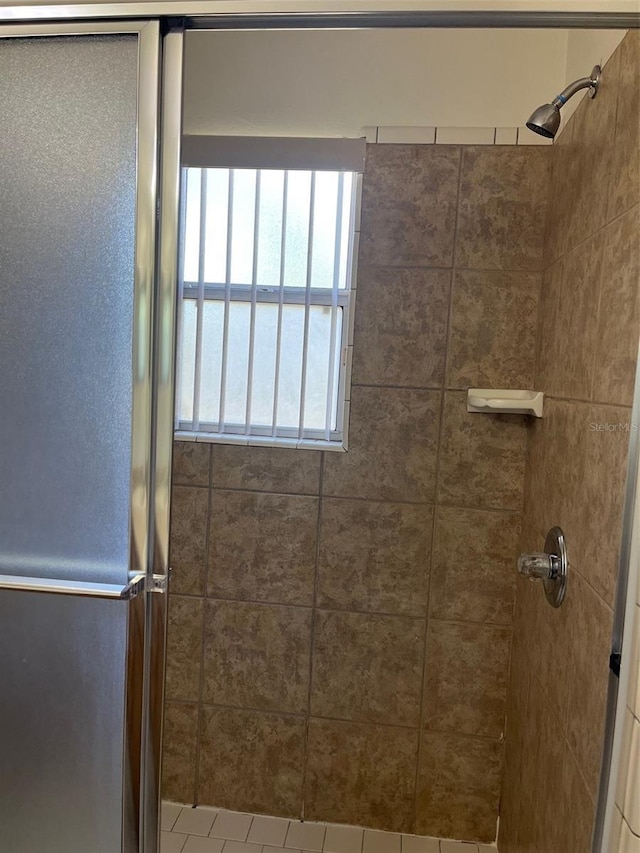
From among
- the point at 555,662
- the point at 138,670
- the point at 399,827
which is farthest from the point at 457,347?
the point at 399,827

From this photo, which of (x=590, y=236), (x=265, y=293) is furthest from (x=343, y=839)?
(x=590, y=236)

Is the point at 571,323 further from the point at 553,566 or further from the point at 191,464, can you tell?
the point at 191,464

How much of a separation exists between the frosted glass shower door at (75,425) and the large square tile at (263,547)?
0.90 m

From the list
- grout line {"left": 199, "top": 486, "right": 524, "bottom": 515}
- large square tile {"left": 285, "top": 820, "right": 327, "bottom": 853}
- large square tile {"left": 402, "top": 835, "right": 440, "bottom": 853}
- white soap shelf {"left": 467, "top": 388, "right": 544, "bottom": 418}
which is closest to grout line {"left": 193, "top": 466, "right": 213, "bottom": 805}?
grout line {"left": 199, "top": 486, "right": 524, "bottom": 515}

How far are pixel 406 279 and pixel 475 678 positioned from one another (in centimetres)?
118

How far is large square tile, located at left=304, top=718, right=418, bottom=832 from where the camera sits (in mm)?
1905

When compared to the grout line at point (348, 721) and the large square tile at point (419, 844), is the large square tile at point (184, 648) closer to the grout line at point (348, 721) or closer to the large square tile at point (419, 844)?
the grout line at point (348, 721)

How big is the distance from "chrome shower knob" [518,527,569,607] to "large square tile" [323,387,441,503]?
1.65ft

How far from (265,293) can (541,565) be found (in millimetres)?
1109

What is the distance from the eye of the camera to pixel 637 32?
3.46 feet

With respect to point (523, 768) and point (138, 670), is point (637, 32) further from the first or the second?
point (523, 768)

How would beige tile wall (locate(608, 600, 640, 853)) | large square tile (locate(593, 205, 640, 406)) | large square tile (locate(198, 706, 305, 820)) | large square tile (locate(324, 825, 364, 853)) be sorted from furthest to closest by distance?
large square tile (locate(198, 706, 305, 820)), large square tile (locate(324, 825, 364, 853)), large square tile (locate(593, 205, 640, 406)), beige tile wall (locate(608, 600, 640, 853))

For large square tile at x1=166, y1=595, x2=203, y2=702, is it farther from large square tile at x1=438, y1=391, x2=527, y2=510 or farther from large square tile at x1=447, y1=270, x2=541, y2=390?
large square tile at x1=447, y1=270, x2=541, y2=390

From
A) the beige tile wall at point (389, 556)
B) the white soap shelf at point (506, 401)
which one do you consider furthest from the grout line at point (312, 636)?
the white soap shelf at point (506, 401)
